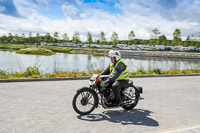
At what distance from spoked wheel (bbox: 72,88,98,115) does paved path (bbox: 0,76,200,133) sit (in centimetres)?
19

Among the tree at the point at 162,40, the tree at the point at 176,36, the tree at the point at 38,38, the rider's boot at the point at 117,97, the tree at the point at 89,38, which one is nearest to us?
the rider's boot at the point at 117,97

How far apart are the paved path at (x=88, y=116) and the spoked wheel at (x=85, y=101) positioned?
0.19 meters

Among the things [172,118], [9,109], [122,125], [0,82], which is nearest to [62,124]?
[122,125]

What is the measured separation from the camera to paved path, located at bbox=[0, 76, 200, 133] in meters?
4.60

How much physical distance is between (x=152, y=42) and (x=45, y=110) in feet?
327

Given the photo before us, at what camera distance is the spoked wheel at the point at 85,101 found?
5423 millimetres

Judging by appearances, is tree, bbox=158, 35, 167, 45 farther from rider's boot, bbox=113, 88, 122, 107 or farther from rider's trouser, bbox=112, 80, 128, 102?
rider's boot, bbox=113, 88, 122, 107

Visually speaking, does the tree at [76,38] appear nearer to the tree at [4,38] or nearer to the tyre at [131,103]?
the tree at [4,38]

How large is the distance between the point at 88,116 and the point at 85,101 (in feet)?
1.35

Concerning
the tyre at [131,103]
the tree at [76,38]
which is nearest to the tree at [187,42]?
the tree at [76,38]

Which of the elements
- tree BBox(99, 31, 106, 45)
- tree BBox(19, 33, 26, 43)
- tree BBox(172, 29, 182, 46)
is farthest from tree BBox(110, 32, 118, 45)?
tree BBox(19, 33, 26, 43)

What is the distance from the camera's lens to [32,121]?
487cm

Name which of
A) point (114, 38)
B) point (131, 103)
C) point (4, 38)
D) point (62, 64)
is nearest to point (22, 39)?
point (4, 38)

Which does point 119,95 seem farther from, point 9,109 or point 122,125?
point 9,109
